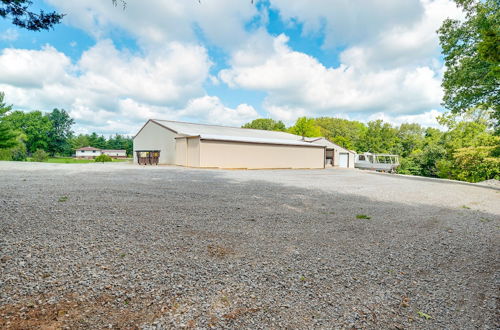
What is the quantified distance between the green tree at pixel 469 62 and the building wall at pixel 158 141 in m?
16.2

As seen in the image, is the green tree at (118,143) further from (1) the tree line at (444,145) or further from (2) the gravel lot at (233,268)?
(2) the gravel lot at (233,268)

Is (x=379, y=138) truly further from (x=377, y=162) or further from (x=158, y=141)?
(x=158, y=141)

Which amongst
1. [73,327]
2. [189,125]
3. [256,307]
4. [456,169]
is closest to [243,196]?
[256,307]

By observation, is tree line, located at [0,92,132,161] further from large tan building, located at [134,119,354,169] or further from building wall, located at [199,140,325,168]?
building wall, located at [199,140,325,168]

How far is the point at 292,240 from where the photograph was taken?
327 centimetres

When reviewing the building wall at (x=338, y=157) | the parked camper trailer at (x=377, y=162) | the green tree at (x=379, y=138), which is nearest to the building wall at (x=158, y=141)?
the building wall at (x=338, y=157)

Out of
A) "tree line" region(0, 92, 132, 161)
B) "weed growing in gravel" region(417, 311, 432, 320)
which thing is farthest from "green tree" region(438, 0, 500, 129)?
"tree line" region(0, 92, 132, 161)

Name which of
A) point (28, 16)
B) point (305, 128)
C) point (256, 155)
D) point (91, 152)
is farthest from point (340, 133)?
point (91, 152)

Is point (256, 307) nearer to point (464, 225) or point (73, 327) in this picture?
point (73, 327)

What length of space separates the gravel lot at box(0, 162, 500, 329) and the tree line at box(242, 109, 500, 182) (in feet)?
41.1

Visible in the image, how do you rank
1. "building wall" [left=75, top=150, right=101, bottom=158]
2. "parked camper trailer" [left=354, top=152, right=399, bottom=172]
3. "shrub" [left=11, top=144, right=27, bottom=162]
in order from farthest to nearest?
"building wall" [left=75, top=150, right=101, bottom=158] → "parked camper trailer" [left=354, top=152, right=399, bottom=172] → "shrub" [left=11, top=144, right=27, bottom=162]

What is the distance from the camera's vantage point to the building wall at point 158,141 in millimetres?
18547

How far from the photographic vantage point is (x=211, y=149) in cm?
→ 1653

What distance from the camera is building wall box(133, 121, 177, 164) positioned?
18547 millimetres
